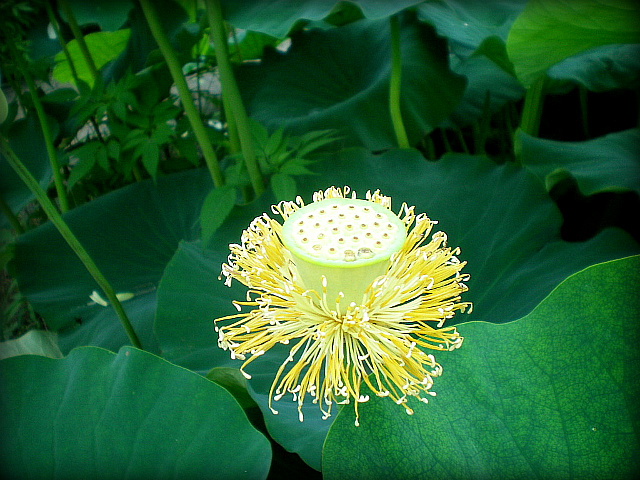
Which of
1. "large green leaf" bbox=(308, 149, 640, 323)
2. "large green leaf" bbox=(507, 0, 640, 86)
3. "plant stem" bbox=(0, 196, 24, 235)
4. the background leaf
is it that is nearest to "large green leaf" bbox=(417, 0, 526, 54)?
"large green leaf" bbox=(507, 0, 640, 86)

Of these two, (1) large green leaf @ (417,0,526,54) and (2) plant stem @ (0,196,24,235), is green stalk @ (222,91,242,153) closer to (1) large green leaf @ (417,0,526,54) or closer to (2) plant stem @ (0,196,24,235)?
(1) large green leaf @ (417,0,526,54)

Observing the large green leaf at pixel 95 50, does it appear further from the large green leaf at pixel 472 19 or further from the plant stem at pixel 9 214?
the large green leaf at pixel 472 19

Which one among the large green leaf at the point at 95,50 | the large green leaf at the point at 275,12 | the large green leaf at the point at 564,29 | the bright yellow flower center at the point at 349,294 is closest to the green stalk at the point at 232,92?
the large green leaf at the point at 275,12

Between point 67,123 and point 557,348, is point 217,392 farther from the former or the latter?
point 67,123

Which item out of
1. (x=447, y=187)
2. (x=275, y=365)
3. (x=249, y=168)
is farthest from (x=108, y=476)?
(x=447, y=187)

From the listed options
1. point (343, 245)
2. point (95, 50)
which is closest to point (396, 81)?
point (343, 245)

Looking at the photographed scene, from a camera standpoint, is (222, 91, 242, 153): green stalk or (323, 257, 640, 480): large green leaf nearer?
(323, 257, 640, 480): large green leaf
